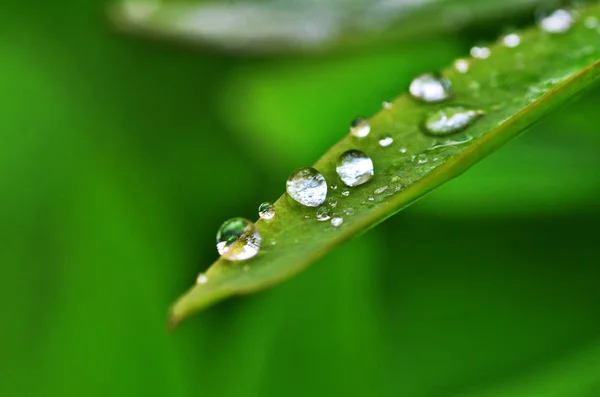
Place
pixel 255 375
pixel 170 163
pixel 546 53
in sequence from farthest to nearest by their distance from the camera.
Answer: pixel 170 163 < pixel 255 375 < pixel 546 53

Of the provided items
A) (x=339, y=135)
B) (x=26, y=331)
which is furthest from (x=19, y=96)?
(x=339, y=135)

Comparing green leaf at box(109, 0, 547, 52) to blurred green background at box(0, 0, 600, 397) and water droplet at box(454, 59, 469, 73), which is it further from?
water droplet at box(454, 59, 469, 73)

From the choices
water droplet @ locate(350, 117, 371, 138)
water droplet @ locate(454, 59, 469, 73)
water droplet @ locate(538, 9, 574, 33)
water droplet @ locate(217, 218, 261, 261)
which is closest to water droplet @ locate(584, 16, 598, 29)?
water droplet @ locate(538, 9, 574, 33)

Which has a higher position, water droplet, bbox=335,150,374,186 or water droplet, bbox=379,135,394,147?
water droplet, bbox=379,135,394,147

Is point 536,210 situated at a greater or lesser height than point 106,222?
lesser

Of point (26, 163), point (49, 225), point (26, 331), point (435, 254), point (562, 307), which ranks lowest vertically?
point (562, 307)

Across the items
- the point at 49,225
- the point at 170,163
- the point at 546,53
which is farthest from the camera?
the point at 170,163

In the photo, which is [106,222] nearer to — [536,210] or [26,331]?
[26,331]
